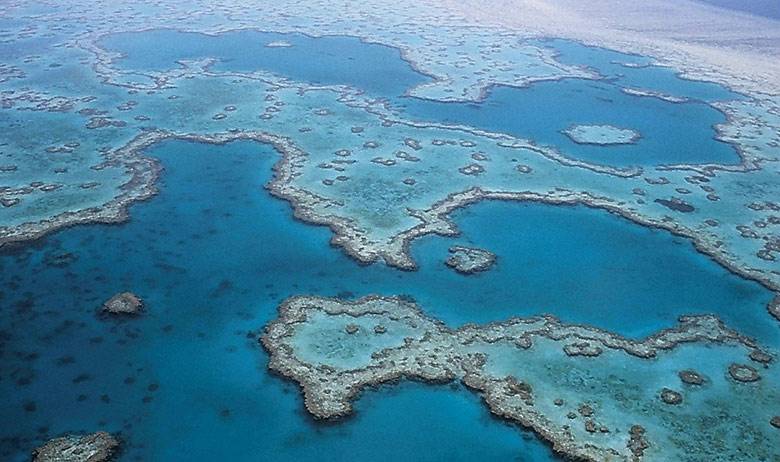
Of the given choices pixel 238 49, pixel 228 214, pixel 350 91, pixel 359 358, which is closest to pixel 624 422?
pixel 359 358

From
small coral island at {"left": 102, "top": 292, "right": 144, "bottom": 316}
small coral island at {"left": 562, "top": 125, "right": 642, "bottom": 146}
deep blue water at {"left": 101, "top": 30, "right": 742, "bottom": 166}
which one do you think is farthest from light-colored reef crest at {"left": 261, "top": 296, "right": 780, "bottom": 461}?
small coral island at {"left": 562, "top": 125, "right": 642, "bottom": 146}

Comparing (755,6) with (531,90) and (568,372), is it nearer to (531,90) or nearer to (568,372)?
(531,90)

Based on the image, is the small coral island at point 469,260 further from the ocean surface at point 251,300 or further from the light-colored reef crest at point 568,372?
the light-colored reef crest at point 568,372

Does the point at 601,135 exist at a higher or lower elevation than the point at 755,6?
lower

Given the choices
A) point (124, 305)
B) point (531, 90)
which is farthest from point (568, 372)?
point (531, 90)

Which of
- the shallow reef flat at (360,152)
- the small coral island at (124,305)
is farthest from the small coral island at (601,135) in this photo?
the small coral island at (124,305)

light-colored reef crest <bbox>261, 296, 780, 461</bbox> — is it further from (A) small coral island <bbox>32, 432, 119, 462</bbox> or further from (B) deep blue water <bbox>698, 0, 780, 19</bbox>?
(B) deep blue water <bbox>698, 0, 780, 19</bbox>
